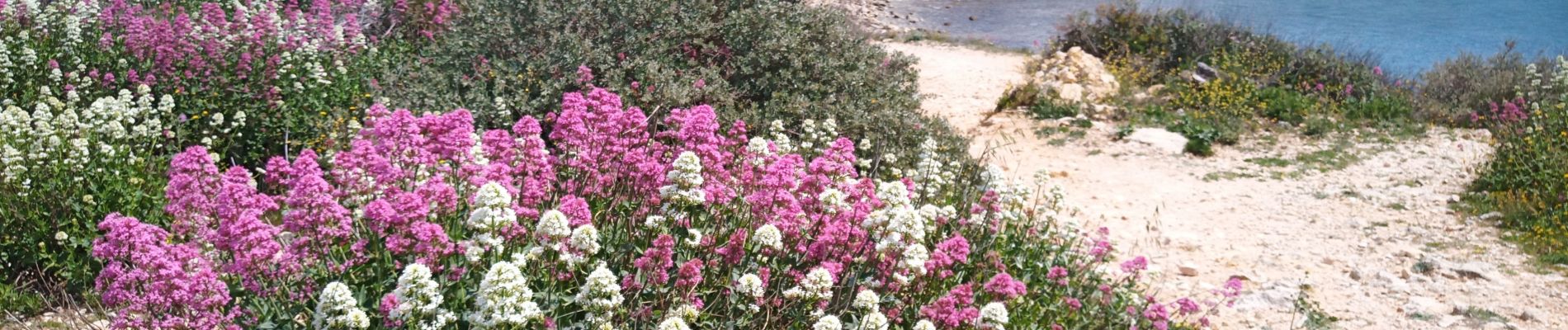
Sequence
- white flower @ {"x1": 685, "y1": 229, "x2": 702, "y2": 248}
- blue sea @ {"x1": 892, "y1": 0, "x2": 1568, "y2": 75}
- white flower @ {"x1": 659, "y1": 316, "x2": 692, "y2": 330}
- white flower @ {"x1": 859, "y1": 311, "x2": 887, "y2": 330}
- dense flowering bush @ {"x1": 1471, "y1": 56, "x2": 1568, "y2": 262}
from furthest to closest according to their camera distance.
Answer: blue sea @ {"x1": 892, "y1": 0, "x2": 1568, "y2": 75}
dense flowering bush @ {"x1": 1471, "y1": 56, "x2": 1568, "y2": 262}
white flower @ {"x1": 685, "y1": 229, "x2": 702, "y2": 248}
white flower @ {"x1": 859, "y1": 311, "x2": 887, "y2": 330}
white flower @ {"x1": 659, "y1": 316, "x2": 692, "y2": 330}

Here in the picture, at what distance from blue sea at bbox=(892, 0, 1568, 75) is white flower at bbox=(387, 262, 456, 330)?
14.3 metres

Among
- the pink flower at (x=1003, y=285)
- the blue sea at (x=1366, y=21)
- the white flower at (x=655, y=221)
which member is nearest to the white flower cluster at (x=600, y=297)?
the white flower at (x=655, y=221)

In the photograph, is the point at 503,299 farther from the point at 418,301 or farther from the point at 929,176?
the point at 929,176

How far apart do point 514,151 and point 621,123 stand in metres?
0.58

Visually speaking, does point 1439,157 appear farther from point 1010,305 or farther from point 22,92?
point 22,92

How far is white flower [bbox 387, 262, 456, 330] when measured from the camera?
10.3 feet

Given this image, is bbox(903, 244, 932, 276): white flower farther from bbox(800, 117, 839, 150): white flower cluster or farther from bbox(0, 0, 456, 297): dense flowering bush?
bbox(0, 0, 456, 297): dense flowering bush

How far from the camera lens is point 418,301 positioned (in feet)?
10.5

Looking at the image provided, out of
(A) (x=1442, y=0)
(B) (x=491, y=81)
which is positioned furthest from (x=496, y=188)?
(A) (x=1442, y=0)

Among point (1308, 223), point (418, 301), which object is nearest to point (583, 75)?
point (418, 301)

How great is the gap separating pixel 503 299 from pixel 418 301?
0.93ft

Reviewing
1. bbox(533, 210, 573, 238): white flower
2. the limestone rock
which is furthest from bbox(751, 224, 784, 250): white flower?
the limestone rock

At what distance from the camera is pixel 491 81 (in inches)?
315

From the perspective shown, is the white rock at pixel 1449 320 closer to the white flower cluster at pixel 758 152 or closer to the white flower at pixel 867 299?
the white flower cluster at pixel 758 152
